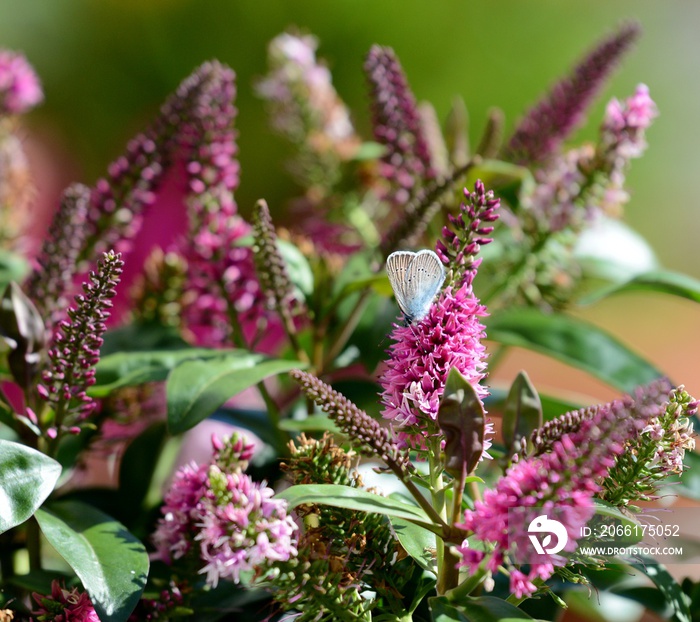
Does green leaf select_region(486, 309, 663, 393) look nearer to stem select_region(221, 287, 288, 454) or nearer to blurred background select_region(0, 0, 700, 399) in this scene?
stem select_region(221, 287, 288, 454)

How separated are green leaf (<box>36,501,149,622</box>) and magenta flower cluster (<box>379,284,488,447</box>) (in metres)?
0.13

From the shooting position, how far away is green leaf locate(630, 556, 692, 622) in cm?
40

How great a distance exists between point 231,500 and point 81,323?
107 mm

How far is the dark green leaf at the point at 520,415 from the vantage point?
1.10 feet

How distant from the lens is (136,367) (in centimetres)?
47

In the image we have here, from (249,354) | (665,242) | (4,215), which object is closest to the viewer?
(249,354)

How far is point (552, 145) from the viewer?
1.90ft

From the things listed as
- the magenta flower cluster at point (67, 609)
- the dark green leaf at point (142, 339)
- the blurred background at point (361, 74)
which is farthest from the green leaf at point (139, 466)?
the blurred background at point (361, 74)

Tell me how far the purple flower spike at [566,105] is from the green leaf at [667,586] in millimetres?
303

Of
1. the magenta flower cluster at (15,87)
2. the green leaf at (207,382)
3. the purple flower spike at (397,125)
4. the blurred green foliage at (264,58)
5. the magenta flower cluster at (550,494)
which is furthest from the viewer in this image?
the blurred green foliage at (264,58)

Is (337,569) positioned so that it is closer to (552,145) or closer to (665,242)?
(552,145)

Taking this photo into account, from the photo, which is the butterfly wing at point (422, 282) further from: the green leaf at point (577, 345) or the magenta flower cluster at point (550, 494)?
the green leaf at point (577, 345)

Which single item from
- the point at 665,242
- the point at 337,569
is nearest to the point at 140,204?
the point at 337,569

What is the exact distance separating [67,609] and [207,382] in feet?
0.42
